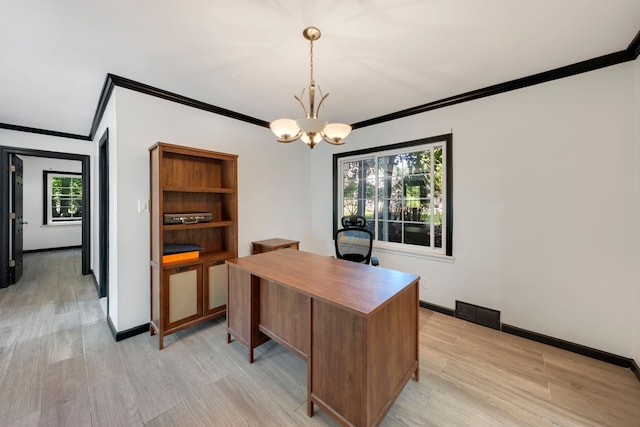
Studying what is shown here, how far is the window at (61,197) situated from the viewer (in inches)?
247

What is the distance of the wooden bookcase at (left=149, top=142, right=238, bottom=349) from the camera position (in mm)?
2297

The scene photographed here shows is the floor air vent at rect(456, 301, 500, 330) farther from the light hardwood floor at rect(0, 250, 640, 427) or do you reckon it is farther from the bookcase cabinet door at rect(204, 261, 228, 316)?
the bookcase cabinet door at rect(204, 261, 228, 316)

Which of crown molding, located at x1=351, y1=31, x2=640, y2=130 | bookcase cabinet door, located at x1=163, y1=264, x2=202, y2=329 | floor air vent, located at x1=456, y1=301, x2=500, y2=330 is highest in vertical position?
crown molding, located at x1=351, y1=31, x2=640, y2=130

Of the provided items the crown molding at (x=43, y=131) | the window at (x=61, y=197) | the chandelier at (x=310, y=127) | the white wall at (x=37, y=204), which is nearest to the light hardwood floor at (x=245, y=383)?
the chandelier at (x=310, y=127)

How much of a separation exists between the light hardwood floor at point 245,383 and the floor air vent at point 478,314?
89 mm

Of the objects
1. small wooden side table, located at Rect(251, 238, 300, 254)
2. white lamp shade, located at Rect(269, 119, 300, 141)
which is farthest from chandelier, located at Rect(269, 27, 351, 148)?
small wooden side table, located at Rect(251, 238, 300, 254)

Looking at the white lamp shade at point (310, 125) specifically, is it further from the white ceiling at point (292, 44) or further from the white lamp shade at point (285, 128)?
the white ceiling at point (292, 44)

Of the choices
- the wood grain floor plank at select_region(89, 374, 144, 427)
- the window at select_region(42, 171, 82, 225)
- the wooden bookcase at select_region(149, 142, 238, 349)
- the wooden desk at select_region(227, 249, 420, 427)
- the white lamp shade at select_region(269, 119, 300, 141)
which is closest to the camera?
the wooden desk at select_region(227, 249, 420, 427)

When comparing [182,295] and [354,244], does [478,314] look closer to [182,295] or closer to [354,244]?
[354,244]

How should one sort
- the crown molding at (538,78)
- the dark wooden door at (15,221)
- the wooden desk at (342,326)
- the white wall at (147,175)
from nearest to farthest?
the wooden desk at (342,326) < the crown molding at (538,78) < the white wall at (147,175) < the dark wooden door at (15,221)

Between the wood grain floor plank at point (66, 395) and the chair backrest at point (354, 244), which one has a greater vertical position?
the chair backrest at point (354, 244)

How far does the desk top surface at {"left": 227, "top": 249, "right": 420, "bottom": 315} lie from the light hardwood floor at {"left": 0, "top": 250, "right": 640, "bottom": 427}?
2.67 feet

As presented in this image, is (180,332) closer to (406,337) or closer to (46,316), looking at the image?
(46,316)

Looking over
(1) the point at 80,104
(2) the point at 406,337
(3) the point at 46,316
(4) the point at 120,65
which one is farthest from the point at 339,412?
(1) the point at 80,104
